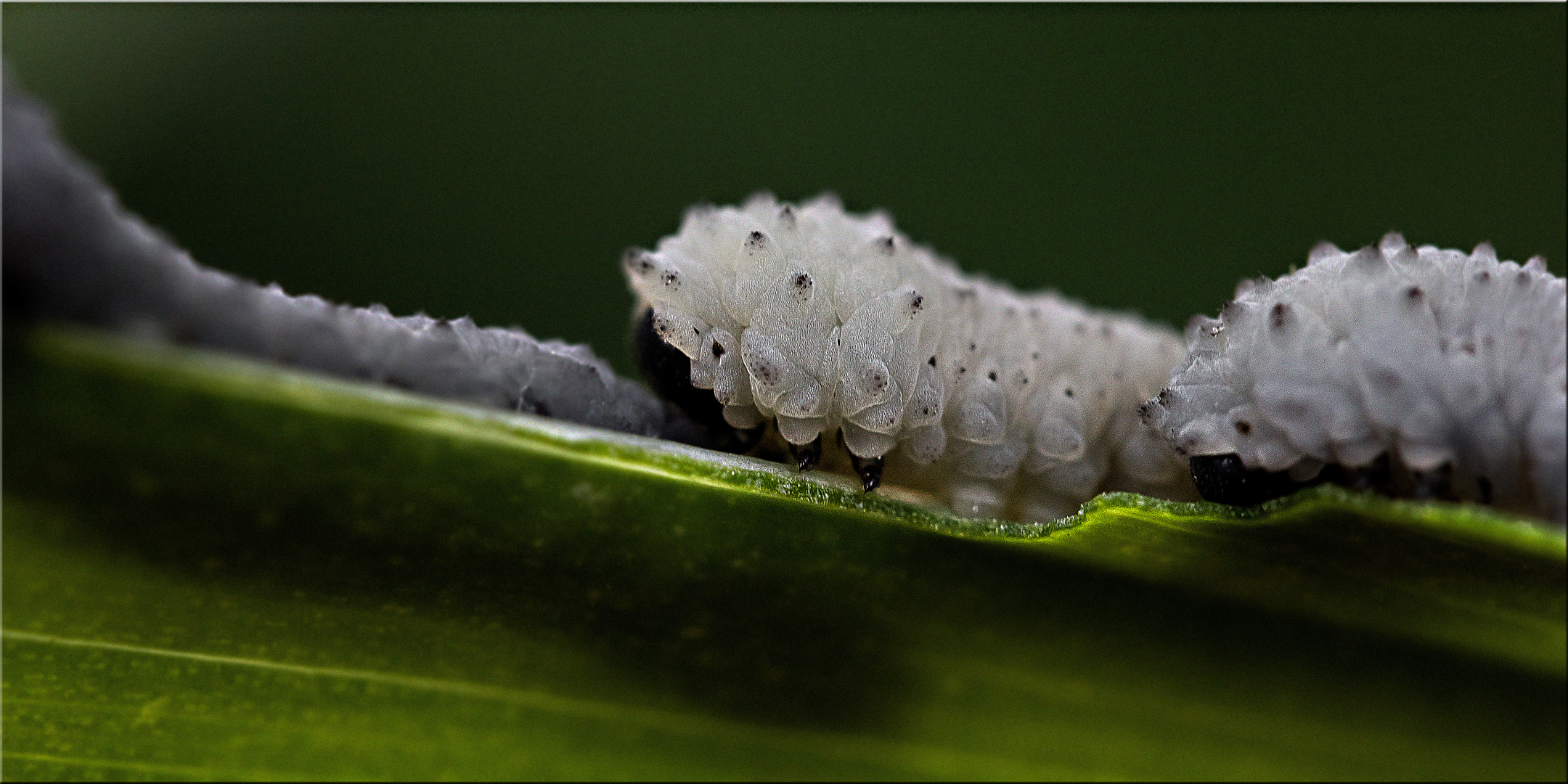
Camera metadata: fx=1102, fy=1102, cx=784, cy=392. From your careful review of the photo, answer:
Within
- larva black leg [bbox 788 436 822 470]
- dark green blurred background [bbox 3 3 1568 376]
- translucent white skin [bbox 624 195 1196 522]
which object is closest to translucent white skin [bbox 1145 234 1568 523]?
translucent white skin [bbox 624 195 1196 522]

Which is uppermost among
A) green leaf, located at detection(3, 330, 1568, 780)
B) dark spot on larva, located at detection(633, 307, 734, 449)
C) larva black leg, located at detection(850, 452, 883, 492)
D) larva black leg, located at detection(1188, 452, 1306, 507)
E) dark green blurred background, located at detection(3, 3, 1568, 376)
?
dark green blurred background, located at detection(3, 3, 1568, 376)

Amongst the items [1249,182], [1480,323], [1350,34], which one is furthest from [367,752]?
[1350,34]

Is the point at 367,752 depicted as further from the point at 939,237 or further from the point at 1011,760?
the point at 939,237

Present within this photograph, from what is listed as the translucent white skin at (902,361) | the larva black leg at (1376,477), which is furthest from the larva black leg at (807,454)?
the larva black leg at (1376,477)

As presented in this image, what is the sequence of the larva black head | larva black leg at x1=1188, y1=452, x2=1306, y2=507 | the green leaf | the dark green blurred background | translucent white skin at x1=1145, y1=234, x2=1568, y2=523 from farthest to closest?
the dark green blurred background, the larva black head, larva black leg at x1=1188, y1=452, x2=1306, y2=507, translucent white skin at x1=1145, y1=234, x2=1568, y2=523, the green leaf

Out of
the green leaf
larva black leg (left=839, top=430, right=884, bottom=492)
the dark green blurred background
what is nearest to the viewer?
the green leaf

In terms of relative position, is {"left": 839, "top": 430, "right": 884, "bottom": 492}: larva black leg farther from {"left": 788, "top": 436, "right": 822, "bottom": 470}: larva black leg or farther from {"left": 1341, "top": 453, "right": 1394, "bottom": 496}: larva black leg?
{"left": 1341, "top": 453, "right": 1394, "bottom": 496}: larva black leg

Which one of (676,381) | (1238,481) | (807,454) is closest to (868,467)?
(807,454)
